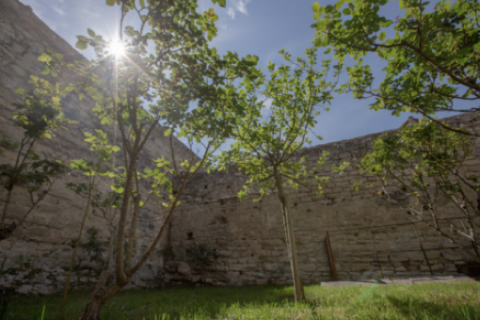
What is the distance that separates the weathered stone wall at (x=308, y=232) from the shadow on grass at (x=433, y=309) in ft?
10.6

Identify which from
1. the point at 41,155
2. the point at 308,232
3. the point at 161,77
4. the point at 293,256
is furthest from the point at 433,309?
the point at 41,155

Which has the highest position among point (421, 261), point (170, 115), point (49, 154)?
point (49, 154)

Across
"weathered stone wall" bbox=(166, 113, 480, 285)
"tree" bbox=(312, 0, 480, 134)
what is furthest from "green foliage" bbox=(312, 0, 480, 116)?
"weathered stone wall" bbox=(166, 113, 480, 285)

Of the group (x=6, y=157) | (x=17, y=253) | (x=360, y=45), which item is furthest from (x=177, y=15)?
(x=17, y=253)

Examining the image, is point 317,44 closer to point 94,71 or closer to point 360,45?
point 360,45

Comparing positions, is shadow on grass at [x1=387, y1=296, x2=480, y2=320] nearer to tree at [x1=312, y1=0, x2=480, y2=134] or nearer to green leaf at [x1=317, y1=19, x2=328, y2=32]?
tree at [x1=312, y1=0, x2=480, y2=134]

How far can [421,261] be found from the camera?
5.10m

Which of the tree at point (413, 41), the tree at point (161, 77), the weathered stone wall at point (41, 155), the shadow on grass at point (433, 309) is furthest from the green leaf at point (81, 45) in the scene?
the shadow on grass at point (433, 309)

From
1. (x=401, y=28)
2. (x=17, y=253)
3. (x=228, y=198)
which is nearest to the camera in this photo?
(x=401, y=28)

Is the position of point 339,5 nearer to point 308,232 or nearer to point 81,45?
point 81,45

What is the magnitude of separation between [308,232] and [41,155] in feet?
20.2

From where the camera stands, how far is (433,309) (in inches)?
84.4

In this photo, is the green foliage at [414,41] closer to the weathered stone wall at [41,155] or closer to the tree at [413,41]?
the tree at [413,41]

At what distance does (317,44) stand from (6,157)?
5.13 m
